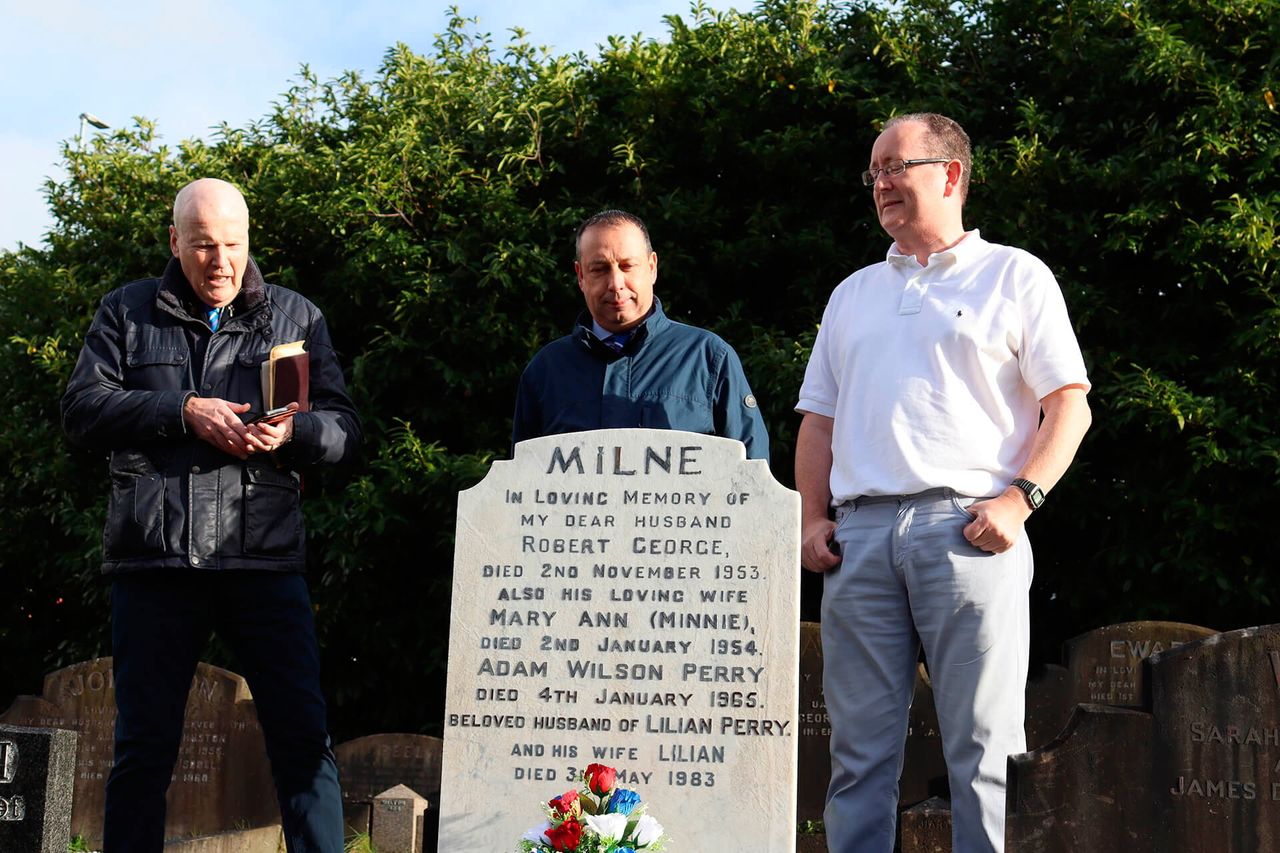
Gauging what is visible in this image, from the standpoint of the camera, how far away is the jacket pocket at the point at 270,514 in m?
4.28

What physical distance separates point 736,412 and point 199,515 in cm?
162

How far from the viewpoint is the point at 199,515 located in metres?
4.22

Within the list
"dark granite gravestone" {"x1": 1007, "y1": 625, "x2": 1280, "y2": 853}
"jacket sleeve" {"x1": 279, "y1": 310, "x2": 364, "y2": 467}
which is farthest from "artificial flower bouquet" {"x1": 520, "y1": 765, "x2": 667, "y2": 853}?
"jacket sleeve" {"x1": 279, "y1": 310, "x2": 364, "y2": 467}

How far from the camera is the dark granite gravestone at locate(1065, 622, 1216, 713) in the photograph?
6.63m

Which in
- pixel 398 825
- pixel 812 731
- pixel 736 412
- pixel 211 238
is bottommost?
pixel 398 825

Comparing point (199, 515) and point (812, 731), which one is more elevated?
point (199, 515)

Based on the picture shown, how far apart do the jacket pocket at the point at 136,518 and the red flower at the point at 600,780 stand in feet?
4.82

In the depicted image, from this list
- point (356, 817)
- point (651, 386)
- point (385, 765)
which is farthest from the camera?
point (385, 765)

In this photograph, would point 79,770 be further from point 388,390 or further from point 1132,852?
point 1132,852

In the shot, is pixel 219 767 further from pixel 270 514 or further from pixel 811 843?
pixel 270 514

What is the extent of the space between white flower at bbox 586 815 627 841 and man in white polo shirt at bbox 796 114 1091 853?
67cm

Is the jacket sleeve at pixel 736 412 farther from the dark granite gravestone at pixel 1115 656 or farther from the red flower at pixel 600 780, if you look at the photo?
the dark granite gravestone at pixel 1115 656

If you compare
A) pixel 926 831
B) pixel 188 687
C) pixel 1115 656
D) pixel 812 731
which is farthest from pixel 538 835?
pixel 1115 656

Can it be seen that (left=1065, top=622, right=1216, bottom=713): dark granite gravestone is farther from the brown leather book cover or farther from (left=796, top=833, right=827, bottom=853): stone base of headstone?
the brown leather book cover
